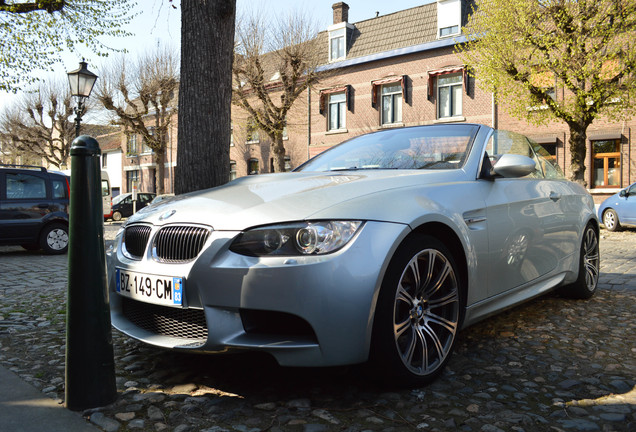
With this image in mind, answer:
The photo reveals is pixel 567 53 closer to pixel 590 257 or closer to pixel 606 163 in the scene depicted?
pixel 606 163

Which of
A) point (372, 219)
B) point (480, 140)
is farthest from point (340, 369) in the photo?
point (480, 140)

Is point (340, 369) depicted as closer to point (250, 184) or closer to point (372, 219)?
point (372, 219)

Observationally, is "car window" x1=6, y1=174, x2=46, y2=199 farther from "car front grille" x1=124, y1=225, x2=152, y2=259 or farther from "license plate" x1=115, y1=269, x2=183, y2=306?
"license plate" x1=115, y1=269, x2=183, y2=306

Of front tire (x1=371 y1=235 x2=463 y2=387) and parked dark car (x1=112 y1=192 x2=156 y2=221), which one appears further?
parked dark car (x1=112 y1=192 x2=156 y2=221)

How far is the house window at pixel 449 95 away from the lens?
2356 cm

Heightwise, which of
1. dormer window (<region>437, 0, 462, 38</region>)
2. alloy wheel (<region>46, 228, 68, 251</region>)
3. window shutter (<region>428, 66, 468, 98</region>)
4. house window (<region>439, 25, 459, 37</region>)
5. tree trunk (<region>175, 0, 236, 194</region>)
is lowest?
alloy wheel (<region>46, 228, 68, 251</region>)

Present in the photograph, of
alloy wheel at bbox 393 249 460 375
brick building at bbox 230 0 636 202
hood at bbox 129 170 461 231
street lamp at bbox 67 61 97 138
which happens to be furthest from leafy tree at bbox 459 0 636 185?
alloy wheel at bbox 393 249 460 375

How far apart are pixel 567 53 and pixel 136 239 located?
48.8 ft

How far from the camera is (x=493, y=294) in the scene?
127 inches

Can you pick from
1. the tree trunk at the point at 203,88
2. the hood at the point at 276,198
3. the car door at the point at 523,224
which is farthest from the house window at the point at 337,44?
the hood at the point at 276,198

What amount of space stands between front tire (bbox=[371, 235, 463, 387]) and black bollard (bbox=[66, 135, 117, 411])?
1.26m

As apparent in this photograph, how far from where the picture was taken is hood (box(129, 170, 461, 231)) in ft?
7.99

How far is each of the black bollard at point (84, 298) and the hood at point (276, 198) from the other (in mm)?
392

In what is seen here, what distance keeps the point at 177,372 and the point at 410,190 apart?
160cm
